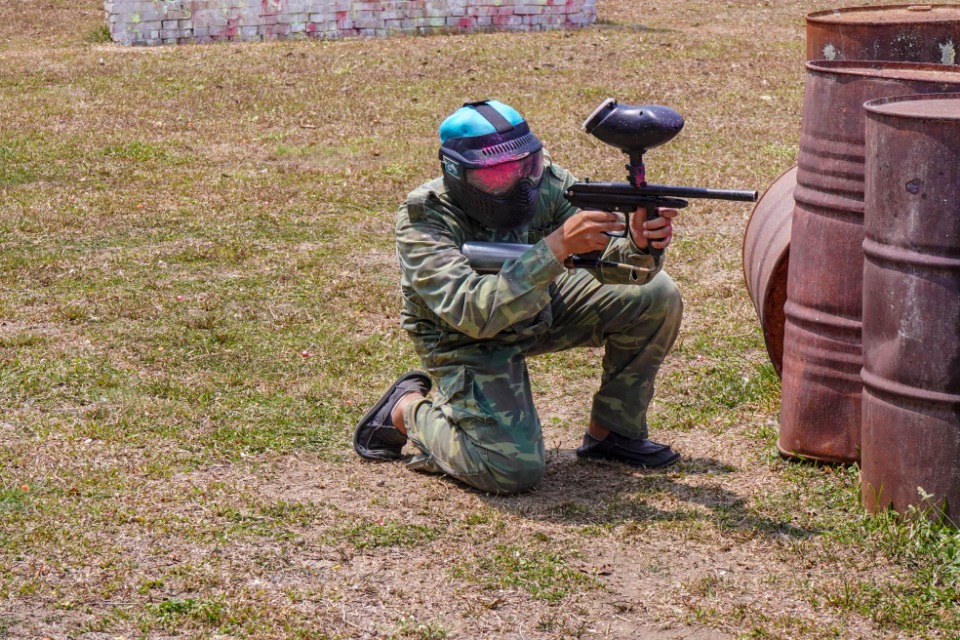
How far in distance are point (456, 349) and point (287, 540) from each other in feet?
2.93

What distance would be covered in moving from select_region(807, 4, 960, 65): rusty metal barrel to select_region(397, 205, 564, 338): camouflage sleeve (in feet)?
7.28

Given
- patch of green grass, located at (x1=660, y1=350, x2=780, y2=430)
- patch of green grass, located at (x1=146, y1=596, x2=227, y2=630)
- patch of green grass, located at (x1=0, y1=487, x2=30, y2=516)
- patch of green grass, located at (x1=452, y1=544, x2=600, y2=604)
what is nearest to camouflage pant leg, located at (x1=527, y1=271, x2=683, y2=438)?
patch of green grass, located at (x1=660, y1=350, x2=780, y2=430)

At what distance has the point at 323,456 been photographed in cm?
448

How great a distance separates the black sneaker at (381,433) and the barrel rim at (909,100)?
1935 mm

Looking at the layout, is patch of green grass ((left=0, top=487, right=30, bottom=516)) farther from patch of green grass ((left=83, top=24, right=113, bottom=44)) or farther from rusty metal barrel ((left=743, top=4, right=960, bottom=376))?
patch of green grass ((left=83, top=24, right=113, bottom=44))

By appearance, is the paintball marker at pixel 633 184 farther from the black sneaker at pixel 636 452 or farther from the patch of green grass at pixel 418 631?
the patch of green grass at pixel 418 631

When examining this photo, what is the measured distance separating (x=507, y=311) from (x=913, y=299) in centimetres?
121

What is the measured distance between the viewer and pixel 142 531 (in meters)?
3.79

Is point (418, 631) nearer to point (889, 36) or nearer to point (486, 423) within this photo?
point (486, 423)

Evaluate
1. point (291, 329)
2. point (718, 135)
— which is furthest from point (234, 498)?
point (718, 135)

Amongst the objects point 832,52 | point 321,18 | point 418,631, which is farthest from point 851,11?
point 321,18

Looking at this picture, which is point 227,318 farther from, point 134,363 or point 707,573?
point 707,573

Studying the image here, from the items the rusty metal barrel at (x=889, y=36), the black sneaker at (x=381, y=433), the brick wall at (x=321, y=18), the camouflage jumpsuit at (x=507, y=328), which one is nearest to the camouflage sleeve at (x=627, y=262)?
the camouflage jumpsuit at (x=507, y=328)

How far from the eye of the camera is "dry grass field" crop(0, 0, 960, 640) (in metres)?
3.34
